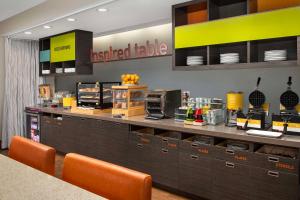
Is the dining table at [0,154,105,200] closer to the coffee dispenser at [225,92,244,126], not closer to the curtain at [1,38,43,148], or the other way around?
the coffee dispenser at [225,92,244,126]

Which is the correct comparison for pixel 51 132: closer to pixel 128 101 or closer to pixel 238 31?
pixel 128 101

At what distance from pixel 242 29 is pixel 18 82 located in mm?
4244

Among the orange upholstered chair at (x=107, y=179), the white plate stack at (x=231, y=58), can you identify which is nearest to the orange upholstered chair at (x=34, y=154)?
the orange upholstered chair at (x=107, y=179)

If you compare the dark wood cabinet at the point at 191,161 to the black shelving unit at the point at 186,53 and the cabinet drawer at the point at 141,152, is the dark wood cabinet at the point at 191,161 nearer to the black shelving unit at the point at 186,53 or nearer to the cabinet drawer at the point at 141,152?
the cabinet drawer at the point at 141,152

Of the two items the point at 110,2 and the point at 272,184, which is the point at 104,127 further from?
the point at 272,184

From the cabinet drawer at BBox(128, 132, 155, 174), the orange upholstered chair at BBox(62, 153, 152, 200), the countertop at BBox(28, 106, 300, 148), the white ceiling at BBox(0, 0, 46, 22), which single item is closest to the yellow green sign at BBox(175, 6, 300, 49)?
the countertop at BBox(28, 106, 300, 148)

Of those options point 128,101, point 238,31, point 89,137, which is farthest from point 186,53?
point 89,137

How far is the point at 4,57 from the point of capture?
16.4ft

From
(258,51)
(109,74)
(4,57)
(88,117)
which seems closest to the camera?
(258,51)

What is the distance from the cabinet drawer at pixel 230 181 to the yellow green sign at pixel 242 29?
1.22 metres

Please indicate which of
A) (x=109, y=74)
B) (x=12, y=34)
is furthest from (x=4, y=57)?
(x=109, y=74)

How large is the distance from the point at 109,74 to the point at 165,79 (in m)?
1.24

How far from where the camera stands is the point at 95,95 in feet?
13.1

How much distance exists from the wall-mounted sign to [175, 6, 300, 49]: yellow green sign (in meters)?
0.41
